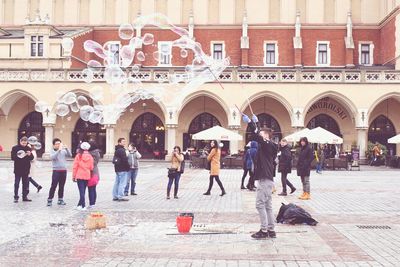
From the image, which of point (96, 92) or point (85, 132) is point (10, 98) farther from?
point (96, 92)

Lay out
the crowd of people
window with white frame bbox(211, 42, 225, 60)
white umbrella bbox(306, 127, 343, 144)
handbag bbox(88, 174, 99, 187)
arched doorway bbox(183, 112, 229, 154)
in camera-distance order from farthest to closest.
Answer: window with white frame bbox(211, 42, 225, 60)
arched doorway bbox(183, 112, 229, 154)
white umbrella bbox(306, 127, 343, 144)
handbag bbox(88, 174, 99, 187)
the crowd of people

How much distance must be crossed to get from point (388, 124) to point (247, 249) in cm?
3623

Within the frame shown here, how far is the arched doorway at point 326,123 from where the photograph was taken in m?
42.0

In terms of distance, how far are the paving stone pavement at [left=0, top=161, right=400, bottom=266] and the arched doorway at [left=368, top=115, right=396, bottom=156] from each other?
2732cm

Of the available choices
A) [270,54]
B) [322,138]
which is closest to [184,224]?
[322,138]

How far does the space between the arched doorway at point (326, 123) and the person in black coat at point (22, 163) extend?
1195 inches

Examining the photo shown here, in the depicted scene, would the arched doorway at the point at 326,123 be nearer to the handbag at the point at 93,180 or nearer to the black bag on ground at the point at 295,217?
the handbag at the point at 93,180

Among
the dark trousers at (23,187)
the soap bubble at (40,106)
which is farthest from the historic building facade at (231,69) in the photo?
the dark trousers at (23,187)

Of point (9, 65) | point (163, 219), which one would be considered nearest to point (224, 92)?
point (9, 65)

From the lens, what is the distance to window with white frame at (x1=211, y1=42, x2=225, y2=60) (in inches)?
1837

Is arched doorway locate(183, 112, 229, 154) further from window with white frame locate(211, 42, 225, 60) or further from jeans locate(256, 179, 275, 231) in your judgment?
jeans locate(256, 179, 275, 231)

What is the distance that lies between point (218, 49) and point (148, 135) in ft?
31.4

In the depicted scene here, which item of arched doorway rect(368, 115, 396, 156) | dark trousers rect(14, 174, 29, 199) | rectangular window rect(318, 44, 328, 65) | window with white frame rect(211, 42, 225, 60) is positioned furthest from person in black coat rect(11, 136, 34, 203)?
rectangular window rect(318, 44, 328, 65)

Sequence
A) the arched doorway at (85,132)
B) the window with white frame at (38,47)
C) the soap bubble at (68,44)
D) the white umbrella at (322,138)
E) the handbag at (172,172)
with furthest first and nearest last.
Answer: the arched doorway at (85,132) < the window with white frame at (38,47) < the white umbrella at (322,138) < the soap bubble at (68,44) < the handbag at (172,172)
